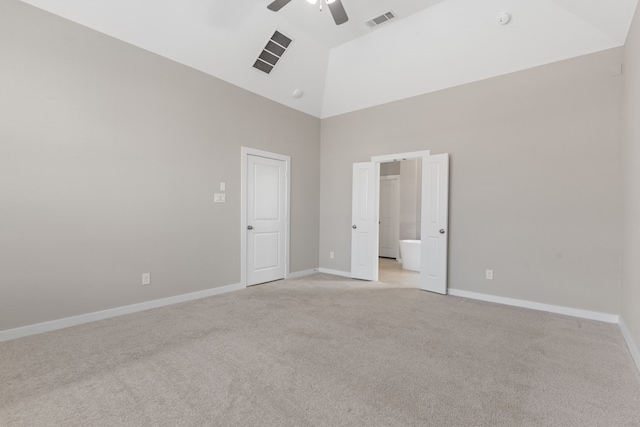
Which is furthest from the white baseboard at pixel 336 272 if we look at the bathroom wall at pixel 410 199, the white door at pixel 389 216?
the bathroom wall at pixel 410 199

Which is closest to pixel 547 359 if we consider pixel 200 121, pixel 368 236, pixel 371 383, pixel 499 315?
pixel 499 315

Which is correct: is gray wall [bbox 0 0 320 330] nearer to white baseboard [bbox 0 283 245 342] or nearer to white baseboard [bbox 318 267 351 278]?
white baseboard [bbox 0 283 245 342]

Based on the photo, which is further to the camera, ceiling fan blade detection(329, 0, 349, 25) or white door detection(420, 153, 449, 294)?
white door detection(420, 153, 449, 294)

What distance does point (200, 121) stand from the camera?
13.3ft

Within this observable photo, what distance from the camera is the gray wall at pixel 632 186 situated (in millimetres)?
2500

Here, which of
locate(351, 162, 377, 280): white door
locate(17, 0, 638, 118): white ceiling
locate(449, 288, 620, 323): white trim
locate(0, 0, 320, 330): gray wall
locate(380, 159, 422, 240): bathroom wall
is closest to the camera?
locate(0, 0, 320, 330): gray wall

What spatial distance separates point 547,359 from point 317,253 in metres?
3.99

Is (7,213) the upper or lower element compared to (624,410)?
upper

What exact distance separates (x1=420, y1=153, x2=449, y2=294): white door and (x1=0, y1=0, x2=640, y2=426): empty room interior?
3 centimetres

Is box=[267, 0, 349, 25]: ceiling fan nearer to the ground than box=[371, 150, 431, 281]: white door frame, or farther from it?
farther from it

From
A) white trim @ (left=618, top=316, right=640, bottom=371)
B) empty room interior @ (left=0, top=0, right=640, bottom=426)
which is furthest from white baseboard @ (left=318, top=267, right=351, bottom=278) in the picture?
white trim @ (left=618, top=316, right=640, bottom=371)

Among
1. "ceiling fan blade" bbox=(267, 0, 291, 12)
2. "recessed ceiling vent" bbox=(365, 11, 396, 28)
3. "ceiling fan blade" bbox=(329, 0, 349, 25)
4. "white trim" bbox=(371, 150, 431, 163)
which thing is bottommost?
"white trim" bbox=(371, 150, 431, 163)

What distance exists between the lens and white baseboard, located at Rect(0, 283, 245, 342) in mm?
2756

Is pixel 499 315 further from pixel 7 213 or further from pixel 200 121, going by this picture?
pixel 7 213
